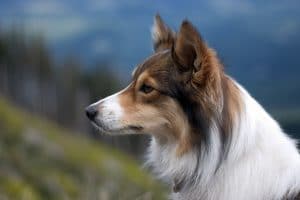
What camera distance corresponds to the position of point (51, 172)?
12469mm

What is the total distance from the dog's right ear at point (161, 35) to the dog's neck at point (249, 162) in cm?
72

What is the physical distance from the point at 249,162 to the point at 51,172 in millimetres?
8263

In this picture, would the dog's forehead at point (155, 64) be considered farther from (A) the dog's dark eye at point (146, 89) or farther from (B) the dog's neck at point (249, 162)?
(B) the dog's neck at point (249, 162)

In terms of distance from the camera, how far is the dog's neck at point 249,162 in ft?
14.7

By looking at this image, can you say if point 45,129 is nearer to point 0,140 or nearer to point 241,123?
point 0,140

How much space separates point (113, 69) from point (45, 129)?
107 inches

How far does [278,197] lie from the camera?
174 inches

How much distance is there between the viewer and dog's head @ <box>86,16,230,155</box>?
4.54 m

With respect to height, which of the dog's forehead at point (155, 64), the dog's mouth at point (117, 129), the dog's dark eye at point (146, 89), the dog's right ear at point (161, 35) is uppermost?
the dog's right ear at point (161, 35)

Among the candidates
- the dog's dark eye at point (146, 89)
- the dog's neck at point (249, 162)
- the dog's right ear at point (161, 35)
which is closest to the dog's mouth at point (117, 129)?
the dog's dark eye at point (146, 89)

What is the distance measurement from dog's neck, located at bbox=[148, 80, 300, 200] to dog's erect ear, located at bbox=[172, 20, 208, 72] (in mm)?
349

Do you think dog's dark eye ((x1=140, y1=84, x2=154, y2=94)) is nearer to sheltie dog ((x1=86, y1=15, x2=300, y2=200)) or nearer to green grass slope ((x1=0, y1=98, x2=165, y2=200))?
sheltie dog ((x1=86, y1=15, x2=300, y2=200))

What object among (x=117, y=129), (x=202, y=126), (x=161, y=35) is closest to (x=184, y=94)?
(x=202, y=126)

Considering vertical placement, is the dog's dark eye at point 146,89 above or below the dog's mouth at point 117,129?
above
